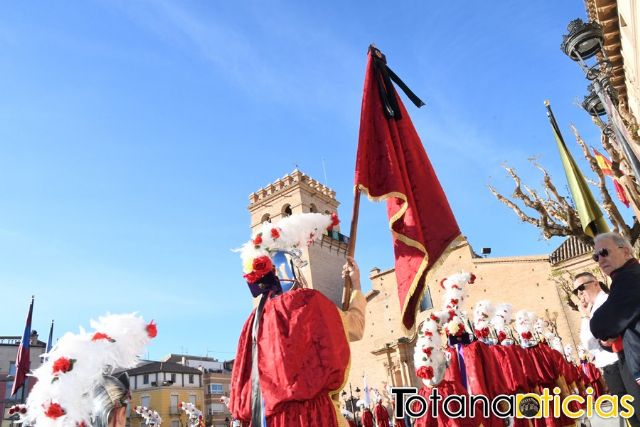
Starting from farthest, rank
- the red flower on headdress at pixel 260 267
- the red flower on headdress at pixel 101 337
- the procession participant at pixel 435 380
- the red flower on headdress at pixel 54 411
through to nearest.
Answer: the procession participant at pixel 435 380
the red flower on headdress at pixel 260 267
the red flower on headdress at pixel 101 337
the red flower on headdress at pixel 54 411

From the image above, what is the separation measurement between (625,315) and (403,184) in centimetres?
231

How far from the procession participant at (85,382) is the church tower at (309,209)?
36.7 m

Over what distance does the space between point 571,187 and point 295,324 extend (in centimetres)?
851

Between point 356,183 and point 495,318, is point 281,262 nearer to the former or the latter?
point 356,183

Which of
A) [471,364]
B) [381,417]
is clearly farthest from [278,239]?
[381,417]

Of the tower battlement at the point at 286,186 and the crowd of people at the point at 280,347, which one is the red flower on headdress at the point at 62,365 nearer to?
the crowd of people at the point at 280,347

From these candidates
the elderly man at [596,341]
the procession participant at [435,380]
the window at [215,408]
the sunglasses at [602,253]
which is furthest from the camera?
the window at [215,408]

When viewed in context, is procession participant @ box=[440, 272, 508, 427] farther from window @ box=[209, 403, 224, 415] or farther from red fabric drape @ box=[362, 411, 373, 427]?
window @ box=[209, 403, 224, 415]

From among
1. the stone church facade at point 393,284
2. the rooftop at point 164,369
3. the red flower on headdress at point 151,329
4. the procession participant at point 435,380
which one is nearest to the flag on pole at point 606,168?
the procession participant at point 435,380

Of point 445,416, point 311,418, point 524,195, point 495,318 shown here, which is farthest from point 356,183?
point 524,195

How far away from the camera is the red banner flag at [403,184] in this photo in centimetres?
464

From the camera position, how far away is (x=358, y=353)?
37.0 m

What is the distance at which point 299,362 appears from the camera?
324 cm

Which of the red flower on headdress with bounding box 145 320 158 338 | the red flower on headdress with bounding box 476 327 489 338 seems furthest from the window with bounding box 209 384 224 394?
the red flower on headdress with bounding box 145 320 158 338
